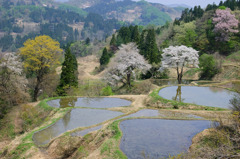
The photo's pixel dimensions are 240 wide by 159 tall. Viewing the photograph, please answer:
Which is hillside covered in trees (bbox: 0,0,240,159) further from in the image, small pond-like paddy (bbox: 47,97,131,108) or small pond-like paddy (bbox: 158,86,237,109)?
small pond-like paddy (bbox: 158,86,237,109)

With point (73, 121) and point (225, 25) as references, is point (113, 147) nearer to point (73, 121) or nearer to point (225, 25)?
point (73, 121)

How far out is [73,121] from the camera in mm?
17875

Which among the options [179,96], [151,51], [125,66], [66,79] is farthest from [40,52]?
[151,51]

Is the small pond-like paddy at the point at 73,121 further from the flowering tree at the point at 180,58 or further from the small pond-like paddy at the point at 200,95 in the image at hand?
the flowering tree at the point at 180,58

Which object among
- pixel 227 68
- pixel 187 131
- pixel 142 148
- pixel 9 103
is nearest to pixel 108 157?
pixel 142 148

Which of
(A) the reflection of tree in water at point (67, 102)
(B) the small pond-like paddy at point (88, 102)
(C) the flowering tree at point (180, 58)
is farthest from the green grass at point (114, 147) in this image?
(C) the flowering tree at point (180, 58)

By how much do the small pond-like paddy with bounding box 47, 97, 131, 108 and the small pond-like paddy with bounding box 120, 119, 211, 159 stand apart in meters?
7.64

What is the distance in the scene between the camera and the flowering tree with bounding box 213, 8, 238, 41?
47.3m

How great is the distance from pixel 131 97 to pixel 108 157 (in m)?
15.6

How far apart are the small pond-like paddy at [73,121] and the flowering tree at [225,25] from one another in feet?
124

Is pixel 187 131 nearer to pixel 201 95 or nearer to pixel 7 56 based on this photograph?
pixel 201 95

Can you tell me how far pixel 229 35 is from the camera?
49.5 meters

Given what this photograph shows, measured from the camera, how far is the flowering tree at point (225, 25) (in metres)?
47.3

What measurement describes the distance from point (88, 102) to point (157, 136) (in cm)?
1287
